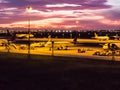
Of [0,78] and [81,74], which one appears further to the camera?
[81,74]

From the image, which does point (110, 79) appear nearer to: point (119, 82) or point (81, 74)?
point (119, 82)

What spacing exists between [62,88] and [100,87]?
1.42 metres

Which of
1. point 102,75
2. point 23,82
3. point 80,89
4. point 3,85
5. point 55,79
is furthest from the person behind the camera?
point 102,75

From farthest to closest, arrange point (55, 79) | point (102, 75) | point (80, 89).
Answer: point (102, 75) < point (55, 79) < point (80, 89)

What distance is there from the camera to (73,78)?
15.6 m

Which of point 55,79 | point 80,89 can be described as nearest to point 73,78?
point 55,79

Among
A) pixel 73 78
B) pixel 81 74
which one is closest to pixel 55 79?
pixel 73 78

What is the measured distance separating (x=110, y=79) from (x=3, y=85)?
187 inches

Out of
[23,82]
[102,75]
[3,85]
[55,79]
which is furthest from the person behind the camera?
[102,75]

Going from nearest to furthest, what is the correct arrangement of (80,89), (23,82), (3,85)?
(80,89) → (3,85) → (23,82)

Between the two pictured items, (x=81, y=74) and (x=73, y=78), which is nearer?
(x=73, y=78)

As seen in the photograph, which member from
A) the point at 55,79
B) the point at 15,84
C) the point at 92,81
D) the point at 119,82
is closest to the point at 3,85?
the point at 15,84

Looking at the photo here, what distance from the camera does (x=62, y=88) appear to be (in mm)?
12656

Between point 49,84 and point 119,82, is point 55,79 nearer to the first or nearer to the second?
point 49,84
